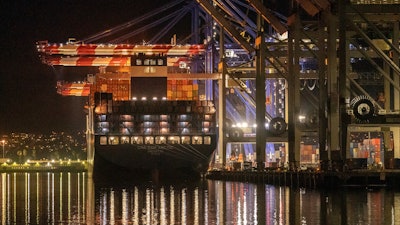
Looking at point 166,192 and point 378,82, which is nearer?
point 166,192

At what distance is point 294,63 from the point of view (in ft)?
195

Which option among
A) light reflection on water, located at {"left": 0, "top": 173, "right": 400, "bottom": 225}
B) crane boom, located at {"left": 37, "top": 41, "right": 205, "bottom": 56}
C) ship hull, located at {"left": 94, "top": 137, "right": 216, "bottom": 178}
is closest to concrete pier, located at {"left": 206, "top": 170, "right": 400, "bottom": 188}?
light reflection on water, located at {"left": 0, "top": 173, "right": 400, "bottom": 225}

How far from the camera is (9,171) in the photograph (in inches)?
5399

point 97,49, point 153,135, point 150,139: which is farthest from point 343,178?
point 97,49

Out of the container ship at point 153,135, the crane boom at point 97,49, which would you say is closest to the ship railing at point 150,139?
the container ship at point 153,135

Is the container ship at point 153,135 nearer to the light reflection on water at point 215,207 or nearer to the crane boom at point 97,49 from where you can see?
the crane boom at point 97,49

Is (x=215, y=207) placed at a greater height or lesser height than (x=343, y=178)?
lesser

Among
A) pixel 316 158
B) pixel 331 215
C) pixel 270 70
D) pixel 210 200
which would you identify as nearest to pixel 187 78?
pixel 270 70

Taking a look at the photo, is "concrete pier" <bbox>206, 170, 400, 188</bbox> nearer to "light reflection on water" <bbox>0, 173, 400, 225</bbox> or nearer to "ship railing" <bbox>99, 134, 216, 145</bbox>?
"light reflection on water" <bbox>0, 173, 400, 225</bbox>

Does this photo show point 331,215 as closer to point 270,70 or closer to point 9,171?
point 270,70

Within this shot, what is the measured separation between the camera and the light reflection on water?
3316 cm

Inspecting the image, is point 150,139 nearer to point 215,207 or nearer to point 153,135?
point 153,135

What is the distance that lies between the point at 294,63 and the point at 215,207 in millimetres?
21831

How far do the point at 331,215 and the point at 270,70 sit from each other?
4973cm
